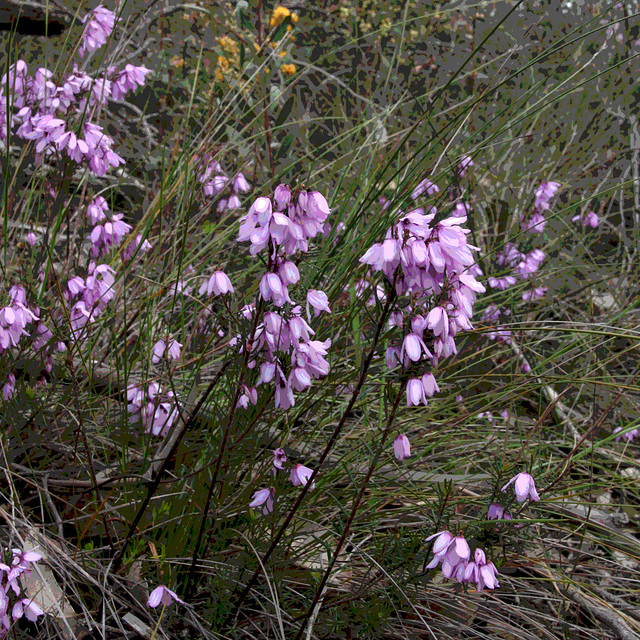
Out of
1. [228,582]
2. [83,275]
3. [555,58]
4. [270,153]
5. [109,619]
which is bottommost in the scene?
[109,619]

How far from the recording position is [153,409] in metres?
2.11

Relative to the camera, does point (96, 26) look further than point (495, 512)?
Yes

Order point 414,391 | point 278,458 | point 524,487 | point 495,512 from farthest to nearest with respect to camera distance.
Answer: point 278,458 → point 495,512 → point 524,487 → point 414,391

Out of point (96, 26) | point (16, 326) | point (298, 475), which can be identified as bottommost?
point (298, 475)

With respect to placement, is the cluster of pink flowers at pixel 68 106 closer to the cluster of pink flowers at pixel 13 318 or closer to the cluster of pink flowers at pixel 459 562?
the cluster of pink flowers at pixel 13 318

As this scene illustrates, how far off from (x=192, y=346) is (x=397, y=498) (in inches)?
Answer: 39.5

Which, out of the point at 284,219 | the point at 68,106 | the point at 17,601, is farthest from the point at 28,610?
the point at 68,106

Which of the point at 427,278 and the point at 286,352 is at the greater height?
the point at 427,278

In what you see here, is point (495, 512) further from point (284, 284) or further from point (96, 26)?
point (96, 26)

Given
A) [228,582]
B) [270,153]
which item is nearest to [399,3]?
[270,153]

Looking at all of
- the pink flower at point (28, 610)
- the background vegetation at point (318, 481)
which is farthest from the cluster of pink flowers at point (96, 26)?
the pink flower at point (28, 610)

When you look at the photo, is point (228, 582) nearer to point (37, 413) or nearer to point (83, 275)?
point (37, 413)

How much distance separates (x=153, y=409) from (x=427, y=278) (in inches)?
45.6

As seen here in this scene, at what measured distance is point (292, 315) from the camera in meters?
1.43
